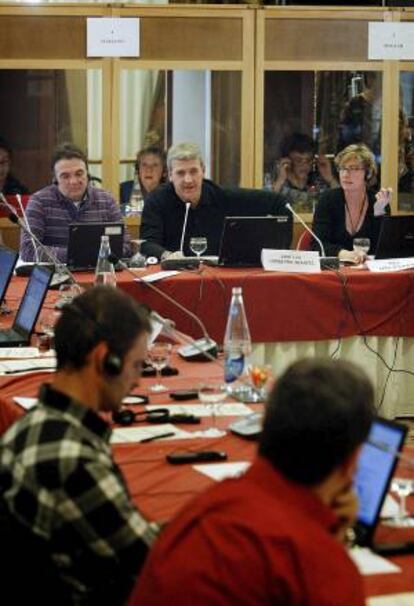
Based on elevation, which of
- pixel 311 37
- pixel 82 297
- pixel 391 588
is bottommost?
pixel 391 588

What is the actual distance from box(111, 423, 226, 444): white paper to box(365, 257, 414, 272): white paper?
257 centimetres

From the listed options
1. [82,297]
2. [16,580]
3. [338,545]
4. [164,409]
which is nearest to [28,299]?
[164,409]

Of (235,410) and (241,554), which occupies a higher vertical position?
(241,554)

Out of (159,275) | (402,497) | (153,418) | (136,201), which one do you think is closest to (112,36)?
(136,201)

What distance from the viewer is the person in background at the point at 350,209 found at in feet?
20.4

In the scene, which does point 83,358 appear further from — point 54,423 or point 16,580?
point 16,580

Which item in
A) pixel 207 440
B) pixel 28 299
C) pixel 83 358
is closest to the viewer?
pixel 83 358

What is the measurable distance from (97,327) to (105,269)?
2.78 metres

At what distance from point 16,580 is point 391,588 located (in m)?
0.60

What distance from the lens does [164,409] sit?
125 inches

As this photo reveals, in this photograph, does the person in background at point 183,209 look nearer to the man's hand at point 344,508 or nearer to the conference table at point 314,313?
the conference table at point 314,313

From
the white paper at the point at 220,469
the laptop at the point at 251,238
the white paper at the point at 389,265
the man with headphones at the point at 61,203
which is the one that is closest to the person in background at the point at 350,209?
the white paper at the point at 389,265

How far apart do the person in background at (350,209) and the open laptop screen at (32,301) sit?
2.22 meters

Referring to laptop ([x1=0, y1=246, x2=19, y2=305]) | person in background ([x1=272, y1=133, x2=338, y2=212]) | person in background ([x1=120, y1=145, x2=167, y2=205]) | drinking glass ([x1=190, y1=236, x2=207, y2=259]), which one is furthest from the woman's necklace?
laptop ([x1=0, y1=246, x2=19, y2=305])
